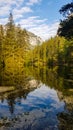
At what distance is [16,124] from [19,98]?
36.7 ft

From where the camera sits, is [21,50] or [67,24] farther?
[21,50]

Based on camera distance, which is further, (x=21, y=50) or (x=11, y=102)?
(x=21, y=50)

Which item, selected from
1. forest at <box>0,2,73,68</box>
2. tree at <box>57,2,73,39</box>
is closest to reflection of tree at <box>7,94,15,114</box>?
tree at <box>57,2,73,39</box>

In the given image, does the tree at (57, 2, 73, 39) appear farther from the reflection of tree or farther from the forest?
the forest

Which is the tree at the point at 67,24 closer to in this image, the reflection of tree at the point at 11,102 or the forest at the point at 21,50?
the reflection of tree at the point at 11,102

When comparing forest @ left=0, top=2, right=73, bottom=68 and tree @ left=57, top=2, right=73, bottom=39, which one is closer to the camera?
tree @ left=57, top=2, right=73, bottom=39

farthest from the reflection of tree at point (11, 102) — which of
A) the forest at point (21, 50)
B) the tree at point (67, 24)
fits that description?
the forest at point (21, 50)

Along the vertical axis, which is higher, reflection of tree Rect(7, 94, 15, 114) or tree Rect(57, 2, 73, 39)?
tree Rect(57, 2, 73, 39)

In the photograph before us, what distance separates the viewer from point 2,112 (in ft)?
72.7

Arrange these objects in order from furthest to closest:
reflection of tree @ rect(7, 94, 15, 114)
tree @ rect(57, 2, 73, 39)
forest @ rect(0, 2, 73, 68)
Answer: forest @ rect(0, 2, 73, 68)
tree @ rect(57, 2, 73, 39)
reflection of tree @ rect(7, 94, 15, 114)

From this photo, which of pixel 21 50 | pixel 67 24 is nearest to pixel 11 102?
pixel 67 24

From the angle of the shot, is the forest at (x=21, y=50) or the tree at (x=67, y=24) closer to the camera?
the tree at (x=67, y=24)

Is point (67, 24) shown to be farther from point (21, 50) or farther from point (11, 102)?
point (21, 50)

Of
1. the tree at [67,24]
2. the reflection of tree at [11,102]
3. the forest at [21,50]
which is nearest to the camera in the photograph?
the reflection of tree at [11,102]
